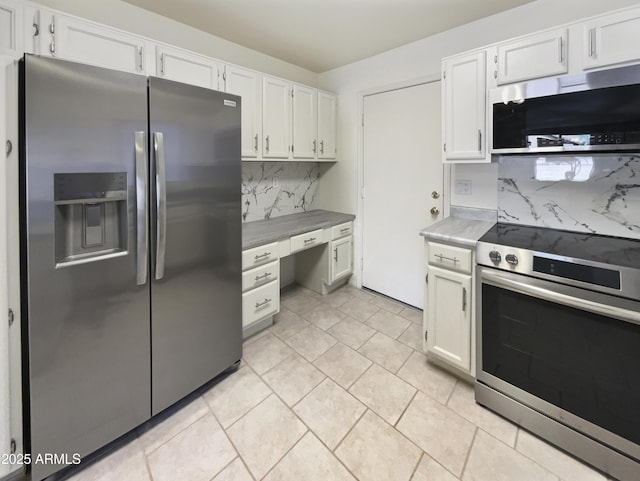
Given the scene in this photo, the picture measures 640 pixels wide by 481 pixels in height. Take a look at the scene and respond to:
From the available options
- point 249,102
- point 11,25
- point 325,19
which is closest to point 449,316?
point 249,102

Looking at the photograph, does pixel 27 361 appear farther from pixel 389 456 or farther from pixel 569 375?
pixel 569 375

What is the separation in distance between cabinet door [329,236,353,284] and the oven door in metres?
1.69

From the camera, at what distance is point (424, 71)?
2656 mm

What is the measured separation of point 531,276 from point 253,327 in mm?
1974

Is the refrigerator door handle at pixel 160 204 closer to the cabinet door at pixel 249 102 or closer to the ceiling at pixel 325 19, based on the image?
the cabinet door at pixel 249 102

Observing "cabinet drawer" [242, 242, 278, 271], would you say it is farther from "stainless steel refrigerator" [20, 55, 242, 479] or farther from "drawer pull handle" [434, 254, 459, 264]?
"drawer pull handle" [434, 254, 459, 264]

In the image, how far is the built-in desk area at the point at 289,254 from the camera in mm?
2342

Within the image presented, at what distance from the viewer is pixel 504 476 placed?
133 centimetres

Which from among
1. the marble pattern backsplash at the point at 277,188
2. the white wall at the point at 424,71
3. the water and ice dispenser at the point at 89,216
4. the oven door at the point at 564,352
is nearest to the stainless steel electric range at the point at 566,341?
the oven door at the point at 564,352

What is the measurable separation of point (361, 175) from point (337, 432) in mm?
2439

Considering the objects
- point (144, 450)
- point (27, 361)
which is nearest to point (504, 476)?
point (144, 450)

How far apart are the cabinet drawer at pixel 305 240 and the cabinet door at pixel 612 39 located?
7.04 feet

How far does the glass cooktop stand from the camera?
55.2 inches

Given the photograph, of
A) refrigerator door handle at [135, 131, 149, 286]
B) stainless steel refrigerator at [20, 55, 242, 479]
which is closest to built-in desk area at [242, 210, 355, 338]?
stainless steel refrigerator at [20, 55, 242, 479]
